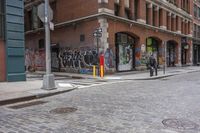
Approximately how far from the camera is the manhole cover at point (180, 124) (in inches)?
225

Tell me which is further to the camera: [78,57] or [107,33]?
[78,57]

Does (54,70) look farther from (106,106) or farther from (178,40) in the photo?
(106,106)

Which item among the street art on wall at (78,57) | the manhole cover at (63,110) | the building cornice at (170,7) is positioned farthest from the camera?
the building cornice at (170,7)

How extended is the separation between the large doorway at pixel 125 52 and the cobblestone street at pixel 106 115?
14748 millimetres

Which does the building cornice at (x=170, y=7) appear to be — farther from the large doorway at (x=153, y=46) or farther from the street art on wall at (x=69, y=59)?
the street art on wall at (x=69, y=59)

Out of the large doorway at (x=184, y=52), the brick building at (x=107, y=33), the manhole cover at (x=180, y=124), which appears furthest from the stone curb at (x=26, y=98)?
the large doorway at (x=184, y=52)

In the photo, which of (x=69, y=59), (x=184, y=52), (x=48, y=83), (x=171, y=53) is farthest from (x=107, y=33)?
(x=184, y=52)

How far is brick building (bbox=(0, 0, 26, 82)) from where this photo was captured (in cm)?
1388

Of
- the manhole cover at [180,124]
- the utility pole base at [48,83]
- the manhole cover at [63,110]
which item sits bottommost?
the manhole cover at [180,124]

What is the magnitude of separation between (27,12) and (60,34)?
789cm

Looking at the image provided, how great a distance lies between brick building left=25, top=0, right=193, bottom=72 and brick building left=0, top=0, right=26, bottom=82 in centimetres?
833

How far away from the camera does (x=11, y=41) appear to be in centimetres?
1417

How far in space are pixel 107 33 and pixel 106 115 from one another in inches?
611

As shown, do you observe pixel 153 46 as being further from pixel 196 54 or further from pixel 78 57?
pixel 196 54
